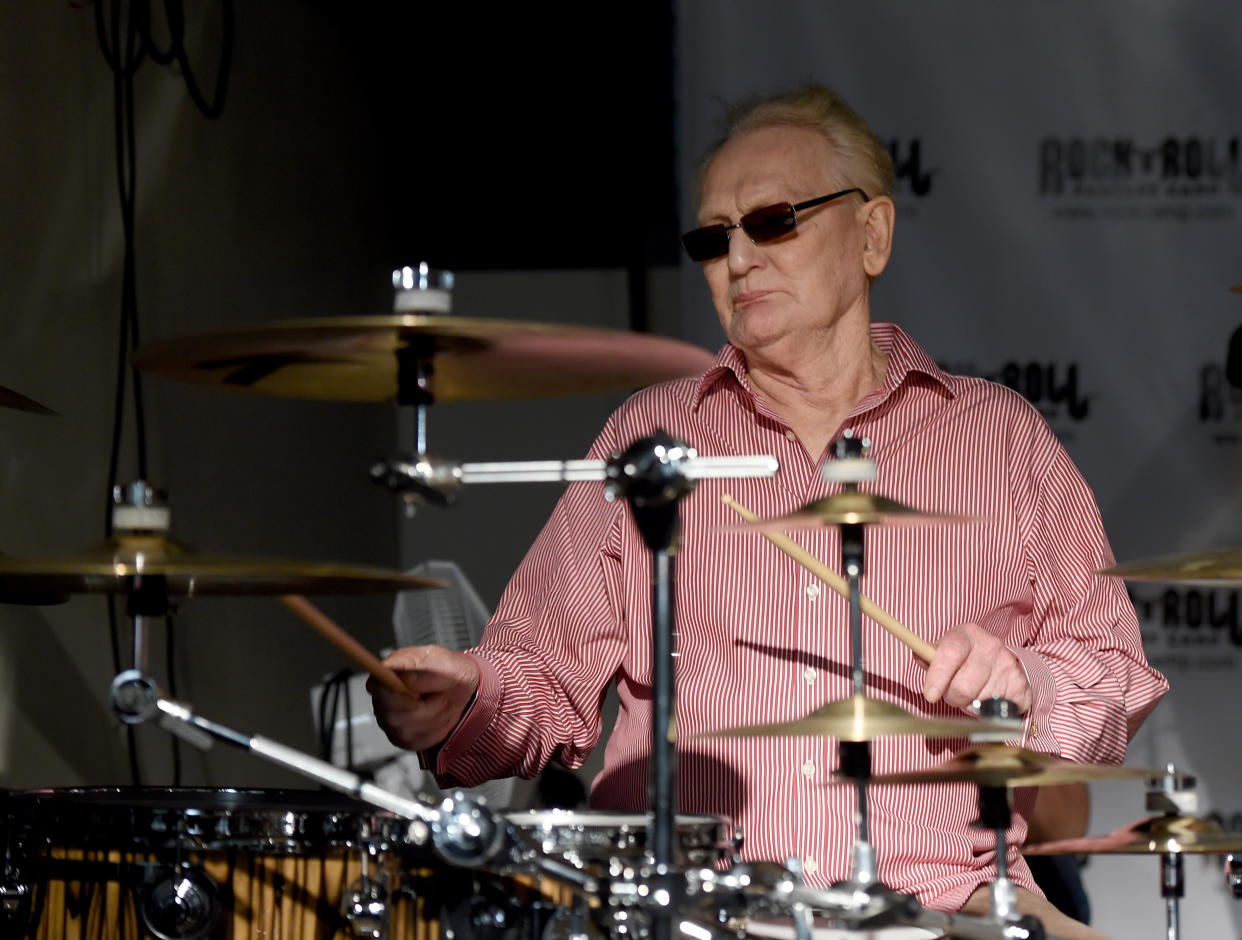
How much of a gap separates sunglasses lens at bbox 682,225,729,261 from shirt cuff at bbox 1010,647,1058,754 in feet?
2.31

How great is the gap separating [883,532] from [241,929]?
3.34 ft

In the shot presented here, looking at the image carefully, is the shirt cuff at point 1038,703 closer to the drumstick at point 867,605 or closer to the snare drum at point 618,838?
the drumstick at point 867,605

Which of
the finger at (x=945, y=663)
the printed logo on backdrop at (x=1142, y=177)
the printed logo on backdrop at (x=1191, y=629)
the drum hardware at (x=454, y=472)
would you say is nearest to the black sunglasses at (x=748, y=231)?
the finger at (x=945, y=663)

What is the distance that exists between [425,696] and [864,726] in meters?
0.68

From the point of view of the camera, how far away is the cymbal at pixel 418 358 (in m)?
1.29

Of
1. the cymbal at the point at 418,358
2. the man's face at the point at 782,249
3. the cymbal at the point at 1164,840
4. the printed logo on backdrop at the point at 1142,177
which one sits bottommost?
the cymbal at the point at 1164,840

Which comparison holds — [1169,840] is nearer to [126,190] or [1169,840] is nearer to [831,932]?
[831,932]

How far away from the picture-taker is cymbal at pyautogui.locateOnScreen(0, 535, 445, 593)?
1276mm

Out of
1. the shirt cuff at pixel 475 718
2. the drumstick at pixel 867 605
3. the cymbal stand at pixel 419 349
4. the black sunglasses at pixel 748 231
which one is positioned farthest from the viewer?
the black sunglasses at pixel 748 231

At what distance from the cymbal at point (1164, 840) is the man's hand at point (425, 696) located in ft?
2.15

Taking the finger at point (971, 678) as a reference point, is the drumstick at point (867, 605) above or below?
above

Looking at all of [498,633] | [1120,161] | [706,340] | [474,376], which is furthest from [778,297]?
[1120,161]

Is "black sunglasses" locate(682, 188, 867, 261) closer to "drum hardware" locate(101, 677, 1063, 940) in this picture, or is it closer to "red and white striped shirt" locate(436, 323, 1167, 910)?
"red and white striped shirt" locate(436, 323, 1167, 910)

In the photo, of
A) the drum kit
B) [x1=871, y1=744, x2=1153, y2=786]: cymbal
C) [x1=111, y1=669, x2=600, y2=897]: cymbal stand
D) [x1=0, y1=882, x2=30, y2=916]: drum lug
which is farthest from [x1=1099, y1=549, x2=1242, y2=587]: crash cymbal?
[x1=0, y1=882, x2=30, y2=916]: drum lug
